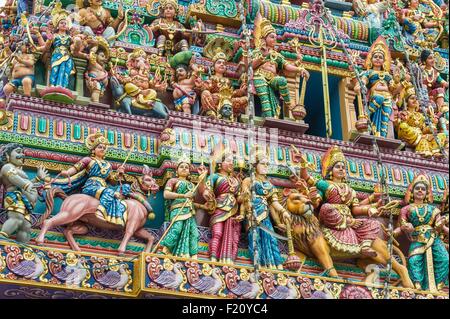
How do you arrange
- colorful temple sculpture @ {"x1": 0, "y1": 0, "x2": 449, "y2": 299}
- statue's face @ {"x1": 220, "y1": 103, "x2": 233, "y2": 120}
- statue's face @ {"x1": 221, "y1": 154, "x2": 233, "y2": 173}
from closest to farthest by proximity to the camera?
colorful temple sculpture @ {"x1": 0, "y1": 0, "x2": 449, "y2": 299}, statue's face @ {"x1": 221, "y1": 154, "x2": 233, "y2": 173}, statue's face @ {"x1": 220, "y1": 103, "x2": 233, "y2": 120}

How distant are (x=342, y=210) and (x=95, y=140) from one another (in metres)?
3.82

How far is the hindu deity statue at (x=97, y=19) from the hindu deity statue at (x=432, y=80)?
5.48 m

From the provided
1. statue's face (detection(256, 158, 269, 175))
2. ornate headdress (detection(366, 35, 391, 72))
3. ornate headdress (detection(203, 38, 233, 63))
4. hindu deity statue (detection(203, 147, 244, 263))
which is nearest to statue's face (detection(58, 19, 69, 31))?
ornate headdress (detection(203, 38, 233, 63))

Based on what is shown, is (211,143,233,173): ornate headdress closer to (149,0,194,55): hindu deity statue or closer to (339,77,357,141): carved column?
(149,0,194,55): hindu deity statue

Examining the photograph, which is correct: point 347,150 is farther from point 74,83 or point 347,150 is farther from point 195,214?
point 74,83

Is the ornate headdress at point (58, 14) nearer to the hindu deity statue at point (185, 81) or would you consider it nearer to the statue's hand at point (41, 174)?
the hindu deity statue at point (185, 81)

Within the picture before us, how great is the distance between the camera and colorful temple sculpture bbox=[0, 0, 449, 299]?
59.5ft

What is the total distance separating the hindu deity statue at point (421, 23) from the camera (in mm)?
23281

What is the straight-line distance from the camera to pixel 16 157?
18266 mm

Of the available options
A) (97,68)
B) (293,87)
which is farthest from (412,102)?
(97,68)

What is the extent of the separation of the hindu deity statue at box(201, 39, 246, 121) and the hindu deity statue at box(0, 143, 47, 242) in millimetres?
3119

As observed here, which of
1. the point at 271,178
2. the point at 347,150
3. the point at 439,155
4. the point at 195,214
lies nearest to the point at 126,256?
the point at 195,214

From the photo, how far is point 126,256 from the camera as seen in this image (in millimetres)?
18359

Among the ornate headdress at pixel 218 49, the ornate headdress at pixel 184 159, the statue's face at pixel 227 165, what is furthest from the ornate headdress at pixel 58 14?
the statue's face at pixel 227 165
